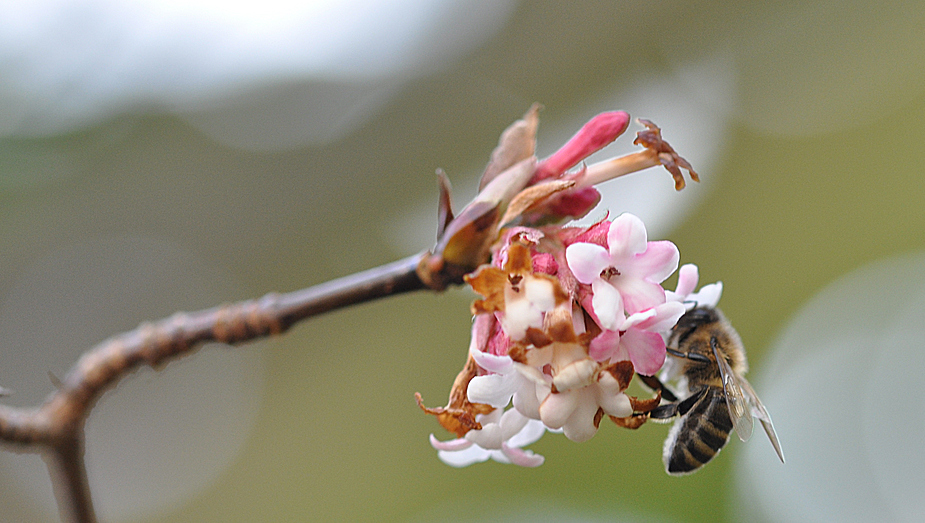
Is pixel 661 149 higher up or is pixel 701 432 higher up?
pixel 661 149

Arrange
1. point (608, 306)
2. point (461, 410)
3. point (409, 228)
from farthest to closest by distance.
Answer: point (409, 228) → point (461, 410) → point (608, 306)

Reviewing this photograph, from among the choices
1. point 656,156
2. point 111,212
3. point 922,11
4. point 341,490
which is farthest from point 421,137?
point 656,156

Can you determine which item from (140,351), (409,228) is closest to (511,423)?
(140,351)

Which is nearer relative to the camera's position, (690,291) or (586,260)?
(586,260)

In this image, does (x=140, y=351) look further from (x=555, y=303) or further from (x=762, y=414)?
(x=762, y=414)

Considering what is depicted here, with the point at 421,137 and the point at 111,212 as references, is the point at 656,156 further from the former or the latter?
the point at 111,212

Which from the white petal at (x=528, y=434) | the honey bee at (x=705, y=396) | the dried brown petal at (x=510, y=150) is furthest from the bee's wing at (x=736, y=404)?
the dried brown petal at (x=510, y=150)

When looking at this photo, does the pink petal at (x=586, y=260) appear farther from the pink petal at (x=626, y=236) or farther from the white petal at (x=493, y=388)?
the white petal at (x=493, y=388)

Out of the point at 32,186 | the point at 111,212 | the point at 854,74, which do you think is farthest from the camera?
the point at 111,212
